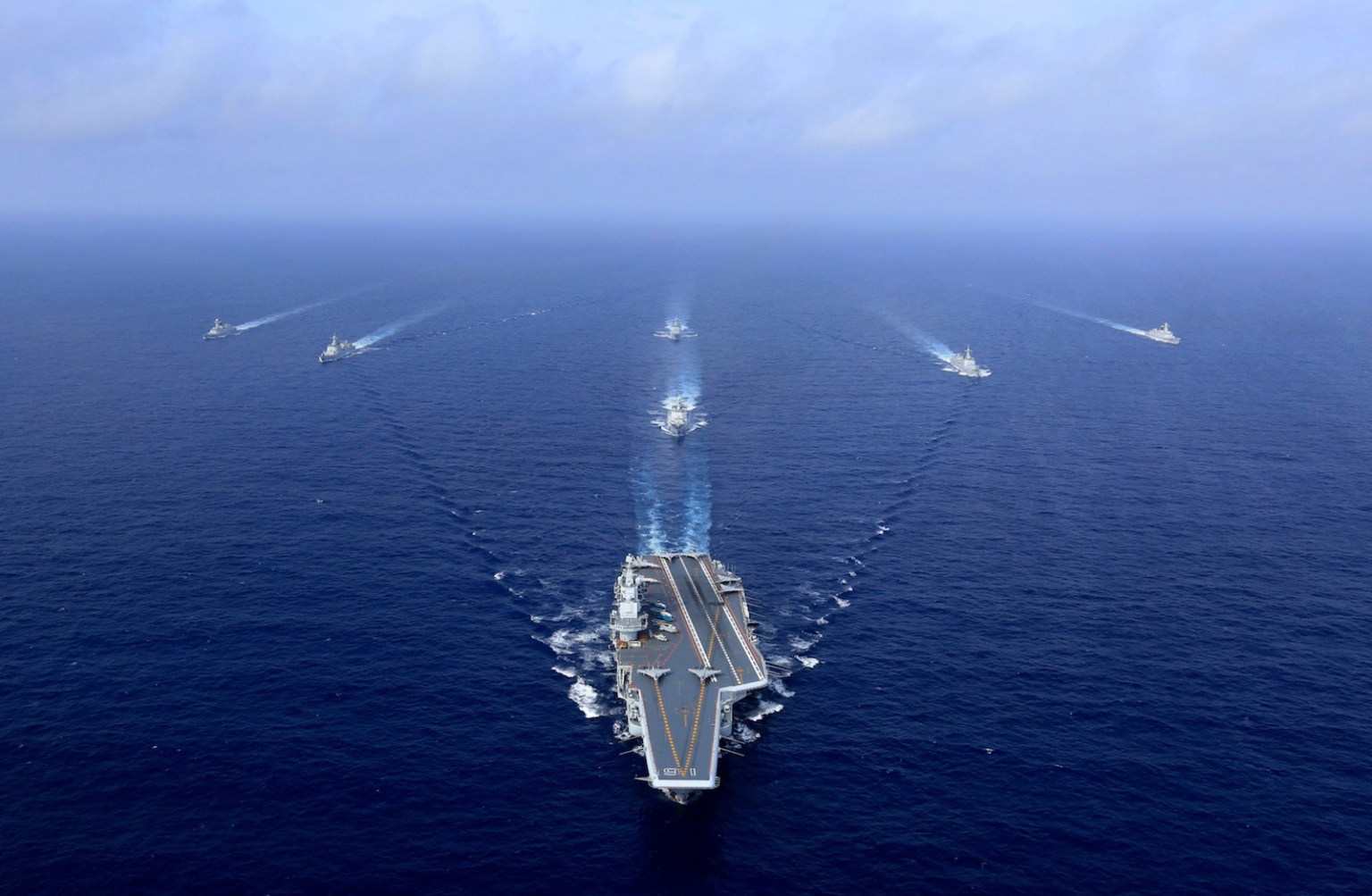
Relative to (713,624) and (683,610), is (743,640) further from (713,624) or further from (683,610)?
(683,610)

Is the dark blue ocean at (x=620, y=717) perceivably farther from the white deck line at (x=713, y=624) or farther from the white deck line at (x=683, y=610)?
the white deck line at (x=683, y=610)

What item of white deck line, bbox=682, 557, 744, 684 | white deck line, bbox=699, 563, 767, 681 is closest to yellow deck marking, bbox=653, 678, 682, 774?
white deck line, bbox=682, 557, 744, 684

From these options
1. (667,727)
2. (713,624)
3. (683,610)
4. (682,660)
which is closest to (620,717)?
(667,727)

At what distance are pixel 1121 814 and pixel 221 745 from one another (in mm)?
119709

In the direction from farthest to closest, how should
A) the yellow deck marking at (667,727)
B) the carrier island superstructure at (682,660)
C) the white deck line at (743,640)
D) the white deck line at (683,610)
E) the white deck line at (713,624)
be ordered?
the white deck line at (683,610) → the white deck line at (713,624) → the white deck line at (743,640) → the carrier island superstructure at (682,660) → the yellow deck marking at (667,727)

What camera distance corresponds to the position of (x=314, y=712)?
142375 millimetres

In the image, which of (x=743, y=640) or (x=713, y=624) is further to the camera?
(x=713, y=624)

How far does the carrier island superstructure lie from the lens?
13238 centimetres

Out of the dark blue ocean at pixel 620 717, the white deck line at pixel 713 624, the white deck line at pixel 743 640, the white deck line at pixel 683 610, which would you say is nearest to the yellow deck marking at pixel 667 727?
the dark blue ocean at pixel 620 717

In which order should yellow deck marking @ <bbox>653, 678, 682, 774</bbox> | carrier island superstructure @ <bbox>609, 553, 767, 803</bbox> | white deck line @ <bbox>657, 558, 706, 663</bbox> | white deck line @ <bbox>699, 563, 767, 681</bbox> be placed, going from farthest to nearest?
white deck line @ <bbox>657, 558, 706, 663</bbox>
white deck line @ <bbox>699, 563, 767, 681</bbox>
carrier island superstructure @ <bbox>609, 553, 767, 803</bbox>
yellow deck marking @ <bbox>653, 678, 682, 774</bbox>

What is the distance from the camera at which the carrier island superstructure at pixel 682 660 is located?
132 m

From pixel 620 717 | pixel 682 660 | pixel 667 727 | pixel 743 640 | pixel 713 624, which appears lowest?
pixel 620 717

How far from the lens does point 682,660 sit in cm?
15612

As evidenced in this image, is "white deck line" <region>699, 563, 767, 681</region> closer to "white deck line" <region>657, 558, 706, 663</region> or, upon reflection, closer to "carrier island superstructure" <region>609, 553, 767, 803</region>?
"carrier island superstructure" <region>609, 553, 767, 803</region>
